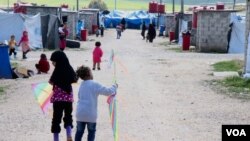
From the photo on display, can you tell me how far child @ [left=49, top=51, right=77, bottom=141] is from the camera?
9.22 metres

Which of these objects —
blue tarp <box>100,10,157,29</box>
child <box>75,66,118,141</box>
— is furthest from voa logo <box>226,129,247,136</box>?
blue tarp <box>100,10,157,29</box>

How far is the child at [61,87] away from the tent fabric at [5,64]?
1081 cm

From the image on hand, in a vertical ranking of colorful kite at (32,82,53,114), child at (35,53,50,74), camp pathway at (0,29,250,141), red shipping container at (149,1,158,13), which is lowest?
camp pathway at (0,29,250,141)

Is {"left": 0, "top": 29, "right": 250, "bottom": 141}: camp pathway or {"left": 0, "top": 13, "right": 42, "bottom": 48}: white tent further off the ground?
{"left": 0, "top": 13, "right": 42, "bottom": 48}: white tent

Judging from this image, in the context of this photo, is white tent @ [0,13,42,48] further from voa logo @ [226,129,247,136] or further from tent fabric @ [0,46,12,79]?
voa logo @ [226,129,247,136]

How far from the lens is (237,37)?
33.5 meters

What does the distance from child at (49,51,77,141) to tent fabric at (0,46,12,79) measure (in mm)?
10807

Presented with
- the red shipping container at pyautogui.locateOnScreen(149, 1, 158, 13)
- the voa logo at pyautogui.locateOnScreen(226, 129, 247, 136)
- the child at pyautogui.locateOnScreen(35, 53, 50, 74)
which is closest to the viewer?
the voa logo at pyautogui.locateOnScreen(226, 129, 247, 136)

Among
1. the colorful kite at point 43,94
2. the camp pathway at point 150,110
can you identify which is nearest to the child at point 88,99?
the colorful kite at point 43,94

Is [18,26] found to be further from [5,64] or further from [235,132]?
[235,132]

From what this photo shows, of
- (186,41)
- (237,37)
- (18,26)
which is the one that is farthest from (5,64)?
(186,41)

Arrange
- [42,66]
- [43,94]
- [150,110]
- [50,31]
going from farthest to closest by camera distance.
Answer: [50,31]
[42,66]
[150,110]
[43,94]

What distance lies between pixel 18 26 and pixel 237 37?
40.0 feet

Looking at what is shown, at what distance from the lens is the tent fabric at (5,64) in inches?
781
